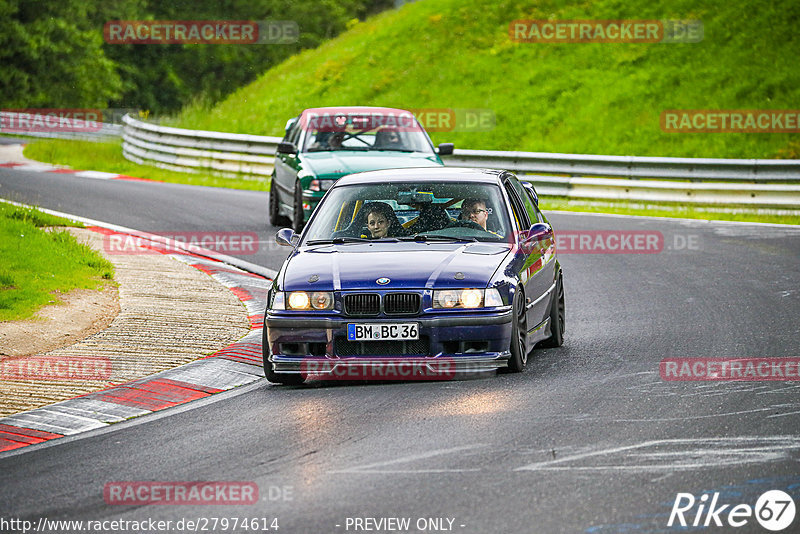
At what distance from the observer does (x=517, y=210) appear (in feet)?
35.2

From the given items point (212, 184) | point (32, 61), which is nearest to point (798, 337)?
point (212, 184)

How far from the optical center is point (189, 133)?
2992cm

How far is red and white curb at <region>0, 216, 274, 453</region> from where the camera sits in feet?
26.5

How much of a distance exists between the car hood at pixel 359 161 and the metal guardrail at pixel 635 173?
6920mm

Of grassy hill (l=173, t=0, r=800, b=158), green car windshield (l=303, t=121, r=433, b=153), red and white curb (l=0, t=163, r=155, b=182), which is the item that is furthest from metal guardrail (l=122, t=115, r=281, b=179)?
green car windshield (l=303, t=121, r=433, b=153)

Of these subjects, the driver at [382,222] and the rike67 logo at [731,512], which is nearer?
the rike67 logo at [731,512]

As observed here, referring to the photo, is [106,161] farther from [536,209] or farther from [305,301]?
[305,301]

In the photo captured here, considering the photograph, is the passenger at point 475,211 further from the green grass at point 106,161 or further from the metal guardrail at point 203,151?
the metal guardrail at point 203,151

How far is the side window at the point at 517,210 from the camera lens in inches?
416

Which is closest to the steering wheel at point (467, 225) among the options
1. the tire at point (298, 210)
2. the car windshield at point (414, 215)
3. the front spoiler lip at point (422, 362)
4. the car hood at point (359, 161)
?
the car windshield at point (414, 215)

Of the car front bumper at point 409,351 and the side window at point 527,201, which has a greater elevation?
the side window at point 527,201

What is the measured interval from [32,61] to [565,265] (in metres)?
54.3

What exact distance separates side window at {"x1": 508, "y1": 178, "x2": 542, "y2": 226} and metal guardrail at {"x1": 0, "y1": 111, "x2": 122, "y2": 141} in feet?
95.0

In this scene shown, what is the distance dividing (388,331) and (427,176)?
213cm
